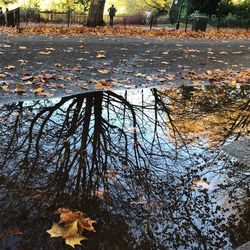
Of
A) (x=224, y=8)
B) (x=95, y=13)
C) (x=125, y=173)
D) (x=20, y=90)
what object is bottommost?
(x=125, y=173)

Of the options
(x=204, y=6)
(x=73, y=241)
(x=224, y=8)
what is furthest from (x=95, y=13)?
(x=73, y=241)

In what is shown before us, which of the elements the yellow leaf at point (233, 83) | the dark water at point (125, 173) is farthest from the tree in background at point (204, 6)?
the dark water at point (125, 173)

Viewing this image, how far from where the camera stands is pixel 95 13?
1734 cm

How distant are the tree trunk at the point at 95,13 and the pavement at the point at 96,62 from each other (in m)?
4.57

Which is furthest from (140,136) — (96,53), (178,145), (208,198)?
(96,53)

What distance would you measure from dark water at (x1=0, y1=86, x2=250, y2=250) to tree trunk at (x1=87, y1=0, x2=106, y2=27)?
1189 centimetres

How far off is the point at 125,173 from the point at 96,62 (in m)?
5.46

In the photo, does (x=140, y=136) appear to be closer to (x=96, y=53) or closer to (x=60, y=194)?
(x=60, y=194)

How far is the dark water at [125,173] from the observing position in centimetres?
291

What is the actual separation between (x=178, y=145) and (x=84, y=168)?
4.67 ft

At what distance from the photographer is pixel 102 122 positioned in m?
5.18

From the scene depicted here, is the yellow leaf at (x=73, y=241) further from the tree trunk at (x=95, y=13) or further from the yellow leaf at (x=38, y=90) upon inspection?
the tree trunk at (x=95, y=13)

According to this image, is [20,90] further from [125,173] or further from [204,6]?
[204,6]

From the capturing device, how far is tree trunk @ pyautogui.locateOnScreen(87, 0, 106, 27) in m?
17.0
